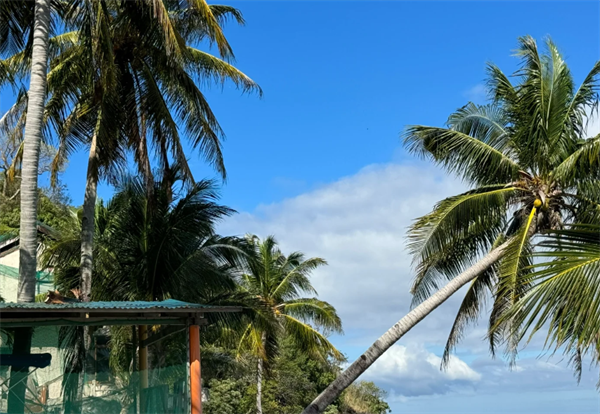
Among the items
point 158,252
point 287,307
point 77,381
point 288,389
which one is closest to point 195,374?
point 77,381

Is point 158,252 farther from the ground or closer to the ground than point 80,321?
farther from the ground

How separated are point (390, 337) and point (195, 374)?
4.98 metres

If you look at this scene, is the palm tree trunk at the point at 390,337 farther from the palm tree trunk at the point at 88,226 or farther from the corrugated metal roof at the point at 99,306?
the palm tree trunk at the point at 88,226

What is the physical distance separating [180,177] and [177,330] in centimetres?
673

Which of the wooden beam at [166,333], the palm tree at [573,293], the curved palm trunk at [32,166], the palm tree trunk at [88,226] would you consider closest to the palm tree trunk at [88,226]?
the palm tree trunk at [88,226]

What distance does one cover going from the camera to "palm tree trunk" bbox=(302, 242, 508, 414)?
13.2 m

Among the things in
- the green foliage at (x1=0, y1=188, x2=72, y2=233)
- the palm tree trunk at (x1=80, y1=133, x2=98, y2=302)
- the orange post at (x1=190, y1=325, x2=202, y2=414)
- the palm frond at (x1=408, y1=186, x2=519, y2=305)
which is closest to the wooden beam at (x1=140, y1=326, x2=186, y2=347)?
the orange post at (x1=190, y1=325, x2=202, y2=414)

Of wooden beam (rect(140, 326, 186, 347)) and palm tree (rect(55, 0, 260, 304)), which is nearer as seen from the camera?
wooden beam (rect(140, 326, 186, 347))

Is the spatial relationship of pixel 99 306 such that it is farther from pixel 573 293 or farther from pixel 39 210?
pixel 39 210

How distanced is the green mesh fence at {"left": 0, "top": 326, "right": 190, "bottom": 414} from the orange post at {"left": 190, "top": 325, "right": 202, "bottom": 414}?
0.08 meters

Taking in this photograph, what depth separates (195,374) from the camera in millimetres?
9766

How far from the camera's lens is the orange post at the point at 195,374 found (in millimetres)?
9633

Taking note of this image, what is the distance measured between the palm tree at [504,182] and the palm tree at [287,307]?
10.1 metres

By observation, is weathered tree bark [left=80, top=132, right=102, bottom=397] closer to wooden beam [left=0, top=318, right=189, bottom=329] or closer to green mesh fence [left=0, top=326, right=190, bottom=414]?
green mesh fence [left=0, top=326, right=190, bottom=414]
